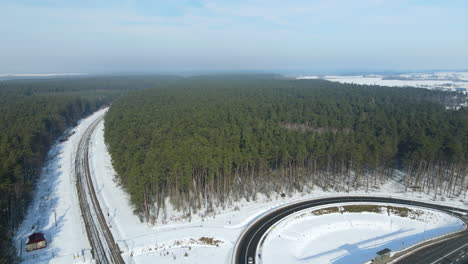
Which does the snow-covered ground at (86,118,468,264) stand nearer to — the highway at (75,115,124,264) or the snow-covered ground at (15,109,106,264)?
the highway at (75,115,124,264)

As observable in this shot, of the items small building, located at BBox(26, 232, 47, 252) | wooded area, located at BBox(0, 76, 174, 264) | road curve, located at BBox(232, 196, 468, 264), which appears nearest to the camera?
road curve, located at BBox(232, 196, 468, 264)

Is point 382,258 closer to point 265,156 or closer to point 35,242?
point 265,156

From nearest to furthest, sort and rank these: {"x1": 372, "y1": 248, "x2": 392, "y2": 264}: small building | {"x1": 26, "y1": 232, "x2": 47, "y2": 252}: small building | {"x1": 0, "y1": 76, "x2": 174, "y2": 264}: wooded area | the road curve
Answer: {"x1": 372, "y1": 248, "x2": 392, "y2": 264}: small building
the road curve
{"x1": 26, "y1": 232, "x2": 47, "y2": 252}: small building
{"x1": 0, "y1": 76, "x2": 174, "y2": 264}: wooded area

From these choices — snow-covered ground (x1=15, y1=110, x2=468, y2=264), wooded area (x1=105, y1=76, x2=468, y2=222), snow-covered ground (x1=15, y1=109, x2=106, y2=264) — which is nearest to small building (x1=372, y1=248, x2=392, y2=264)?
snow-covered ground (x1=15, y1=110, x2=468, y2=264)

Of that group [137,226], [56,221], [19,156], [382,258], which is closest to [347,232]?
[382,258]

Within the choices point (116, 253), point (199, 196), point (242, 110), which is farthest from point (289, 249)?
point (242, 110)

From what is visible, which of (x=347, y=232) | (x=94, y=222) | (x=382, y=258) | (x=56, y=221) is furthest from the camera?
(x=56, y=221)
